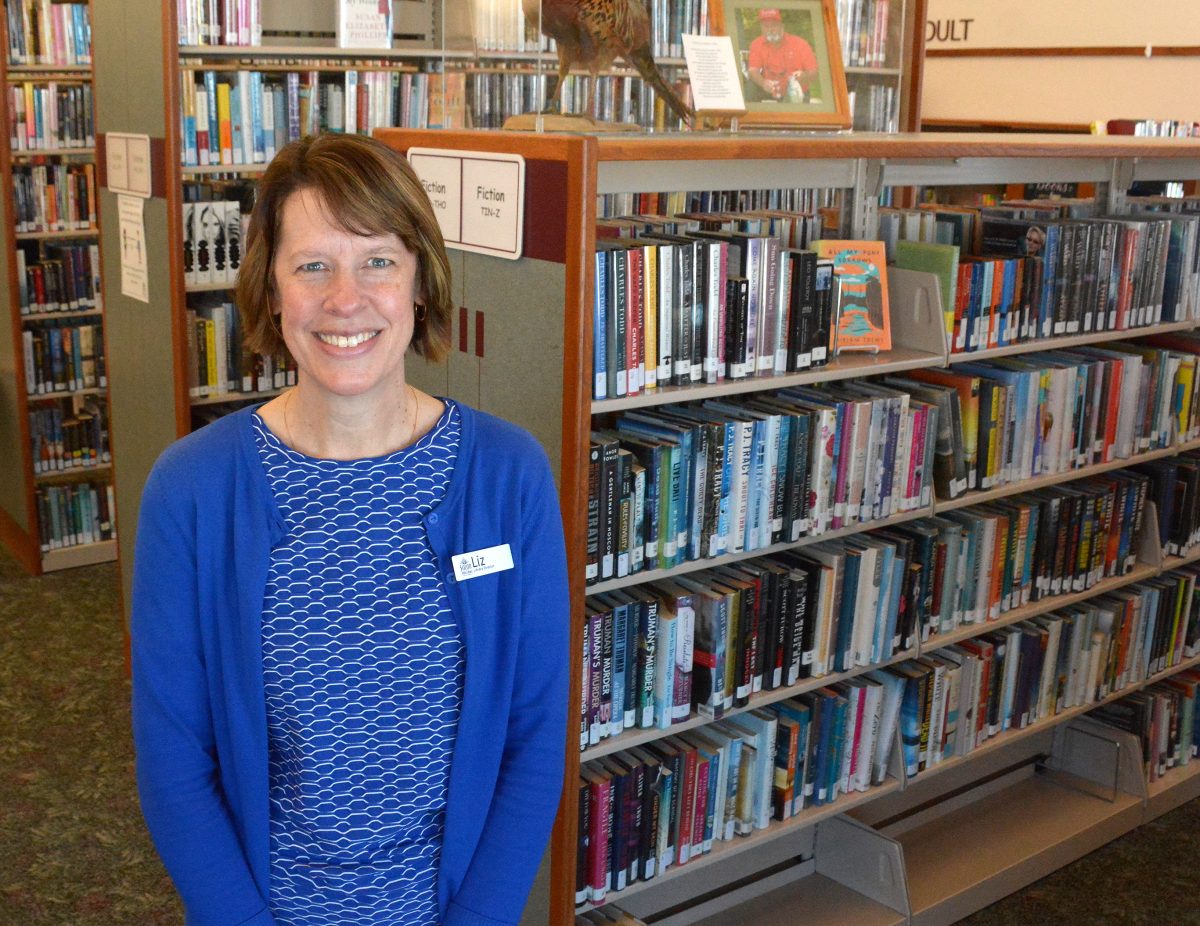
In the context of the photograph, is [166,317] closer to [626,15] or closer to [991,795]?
[626,15]

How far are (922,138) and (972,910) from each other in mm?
1838

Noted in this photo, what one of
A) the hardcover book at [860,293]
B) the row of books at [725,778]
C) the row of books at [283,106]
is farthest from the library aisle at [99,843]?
the row of books at [283,106]

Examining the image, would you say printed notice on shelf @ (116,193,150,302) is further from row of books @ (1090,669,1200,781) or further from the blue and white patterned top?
row of books @ (1090,669,1200,781)

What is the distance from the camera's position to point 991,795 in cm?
350

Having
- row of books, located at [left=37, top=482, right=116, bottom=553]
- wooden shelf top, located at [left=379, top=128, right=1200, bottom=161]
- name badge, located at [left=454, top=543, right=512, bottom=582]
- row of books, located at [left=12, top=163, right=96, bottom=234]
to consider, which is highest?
wooden shelf top, located at [left=379, top=128, right=1200, bottom=161]

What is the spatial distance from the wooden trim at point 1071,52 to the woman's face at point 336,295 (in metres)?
5.65

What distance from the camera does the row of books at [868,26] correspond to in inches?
170

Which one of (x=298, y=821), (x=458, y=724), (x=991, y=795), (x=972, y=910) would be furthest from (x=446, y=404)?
(x=991, y=795)

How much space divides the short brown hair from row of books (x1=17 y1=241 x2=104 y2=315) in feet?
Result: 12.4

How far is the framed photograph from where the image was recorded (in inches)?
102

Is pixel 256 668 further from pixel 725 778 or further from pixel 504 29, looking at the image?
pixel 504 29

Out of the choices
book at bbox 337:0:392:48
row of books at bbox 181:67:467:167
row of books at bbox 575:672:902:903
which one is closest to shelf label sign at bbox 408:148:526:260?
row of books at bbox 575:672:902:903

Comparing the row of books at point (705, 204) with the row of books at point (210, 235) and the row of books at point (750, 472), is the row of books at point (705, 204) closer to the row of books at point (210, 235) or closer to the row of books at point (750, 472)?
the row of books at point (750, 472)

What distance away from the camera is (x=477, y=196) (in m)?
2.24
